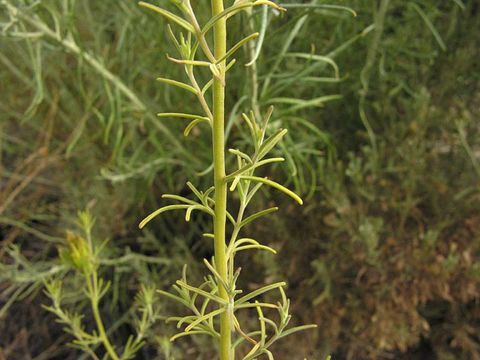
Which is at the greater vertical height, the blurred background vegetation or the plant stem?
the plant stem

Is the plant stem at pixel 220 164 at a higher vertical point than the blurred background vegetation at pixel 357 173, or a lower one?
higher

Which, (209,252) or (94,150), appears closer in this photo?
(209,252)

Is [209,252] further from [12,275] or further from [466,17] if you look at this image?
[466,17]

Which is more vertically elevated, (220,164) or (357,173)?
(220,164)

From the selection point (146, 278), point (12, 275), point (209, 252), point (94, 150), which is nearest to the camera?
point (12, 275)

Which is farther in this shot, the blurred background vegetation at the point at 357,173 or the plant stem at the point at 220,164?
the blurred background vegetation at the point at 357,173

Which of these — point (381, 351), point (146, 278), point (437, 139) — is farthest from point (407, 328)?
point (146, 278)

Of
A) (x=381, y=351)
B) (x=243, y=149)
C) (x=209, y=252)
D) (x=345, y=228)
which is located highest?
(x=243, y=149)

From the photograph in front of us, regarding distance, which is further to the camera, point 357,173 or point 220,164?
point 357,173
